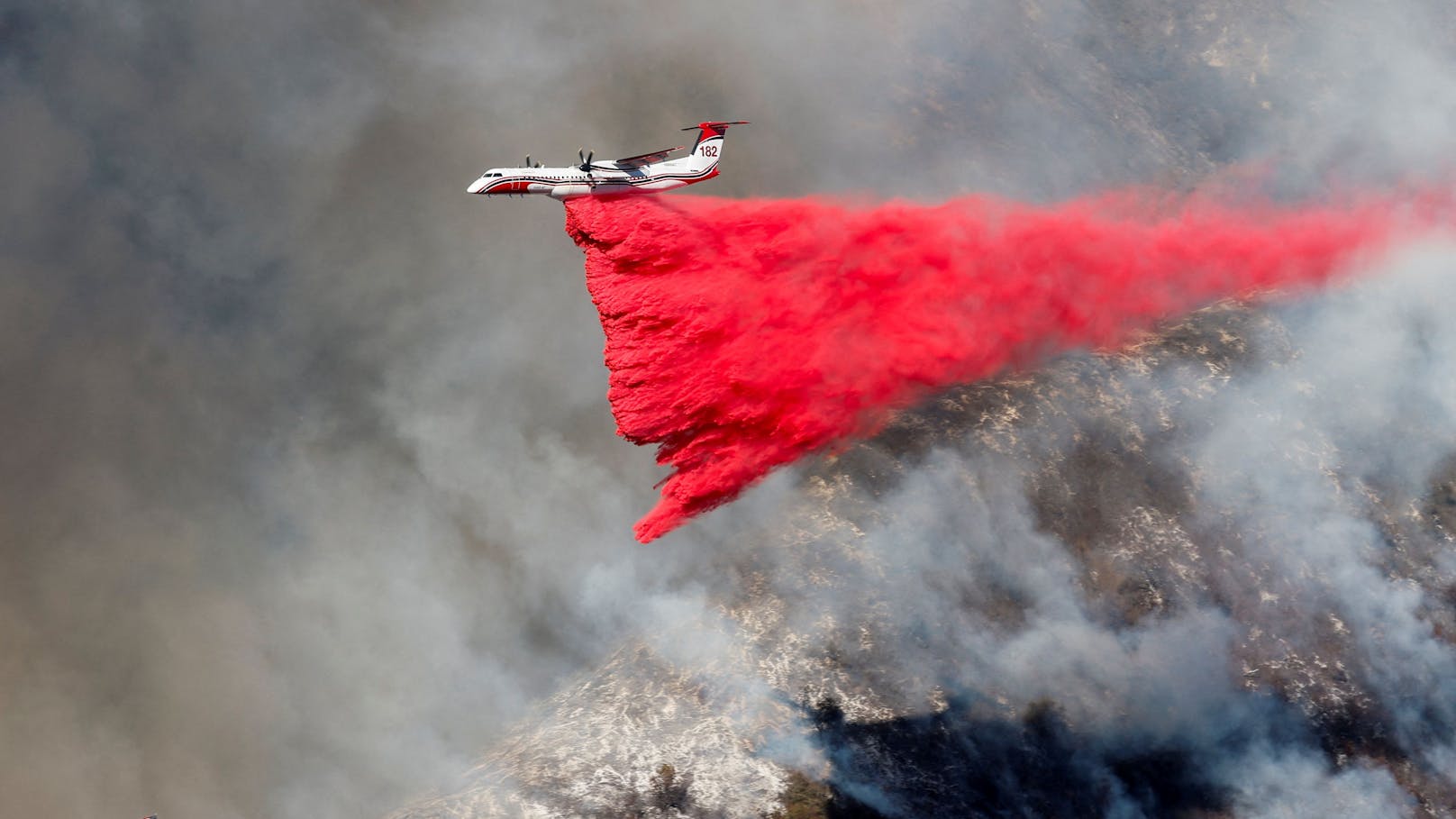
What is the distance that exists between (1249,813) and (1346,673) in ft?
28.8

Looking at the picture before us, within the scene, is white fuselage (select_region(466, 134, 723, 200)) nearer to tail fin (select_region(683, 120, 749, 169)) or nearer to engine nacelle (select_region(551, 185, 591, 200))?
engine nacelle (select_region(551, 185, 591, 200))

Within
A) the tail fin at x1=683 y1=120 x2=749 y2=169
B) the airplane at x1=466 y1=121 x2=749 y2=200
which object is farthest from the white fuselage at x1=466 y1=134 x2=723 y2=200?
the tail fin at x1=683 y1=120 x2=749 y2=169

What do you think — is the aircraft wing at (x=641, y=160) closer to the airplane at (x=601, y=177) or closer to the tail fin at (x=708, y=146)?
the airplane at (x=601, y=177)

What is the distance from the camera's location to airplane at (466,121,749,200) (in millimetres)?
61281

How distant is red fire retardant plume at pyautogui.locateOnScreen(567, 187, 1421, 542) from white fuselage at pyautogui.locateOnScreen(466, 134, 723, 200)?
0.77 m

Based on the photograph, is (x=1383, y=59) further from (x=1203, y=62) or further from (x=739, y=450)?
(x=739, y=450)

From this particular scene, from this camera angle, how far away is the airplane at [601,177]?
61281 mm

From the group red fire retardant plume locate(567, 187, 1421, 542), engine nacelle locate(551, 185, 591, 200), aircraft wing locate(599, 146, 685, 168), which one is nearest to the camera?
aircraft wing locate(599, 146, 685, 168)

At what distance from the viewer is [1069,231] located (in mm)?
72875

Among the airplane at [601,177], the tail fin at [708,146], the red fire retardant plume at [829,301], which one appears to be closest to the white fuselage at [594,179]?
the airplane at [601,177]

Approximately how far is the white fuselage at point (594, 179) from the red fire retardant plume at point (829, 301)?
77 centimetres

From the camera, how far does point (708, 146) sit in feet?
211

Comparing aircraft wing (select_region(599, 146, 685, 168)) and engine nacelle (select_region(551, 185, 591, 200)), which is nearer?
aircraft wing (select_region(599, 146, 685, 168))

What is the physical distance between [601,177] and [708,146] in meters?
6.33
